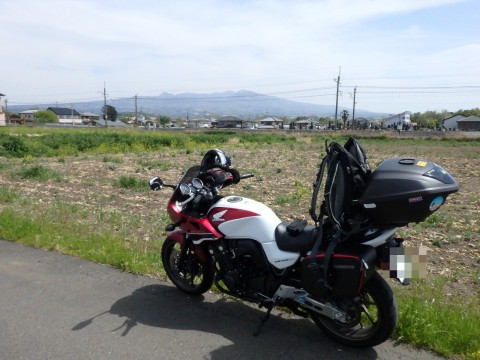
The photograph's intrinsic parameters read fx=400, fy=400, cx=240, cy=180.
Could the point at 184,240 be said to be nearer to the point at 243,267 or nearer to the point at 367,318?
the point at 243,267

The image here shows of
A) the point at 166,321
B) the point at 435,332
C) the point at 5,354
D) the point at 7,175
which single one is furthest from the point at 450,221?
the point at 7,175

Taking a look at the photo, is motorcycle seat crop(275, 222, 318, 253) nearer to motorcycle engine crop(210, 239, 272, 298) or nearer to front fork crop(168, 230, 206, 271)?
motorcycle engine crop(210, 239, 272, 298)

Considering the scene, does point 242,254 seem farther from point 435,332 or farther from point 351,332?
point 435,332

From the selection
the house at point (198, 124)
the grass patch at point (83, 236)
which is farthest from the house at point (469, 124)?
the grass patch at point (83, 236)

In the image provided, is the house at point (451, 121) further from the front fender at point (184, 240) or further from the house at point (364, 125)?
the front fender at point (184, 240)

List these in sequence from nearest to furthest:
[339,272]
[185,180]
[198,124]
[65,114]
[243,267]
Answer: [339,272] → [243,267] → [185,180] → [65,114] → [198,124]

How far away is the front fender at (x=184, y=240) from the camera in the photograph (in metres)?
3.95

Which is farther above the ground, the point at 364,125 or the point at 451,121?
the point at 451,121

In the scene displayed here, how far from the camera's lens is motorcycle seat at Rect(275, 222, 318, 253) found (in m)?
3.17

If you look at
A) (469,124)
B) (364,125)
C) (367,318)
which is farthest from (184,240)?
(469,124)

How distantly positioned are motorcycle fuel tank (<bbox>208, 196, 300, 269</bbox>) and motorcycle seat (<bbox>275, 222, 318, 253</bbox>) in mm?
43

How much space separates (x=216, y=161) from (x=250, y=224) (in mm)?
862

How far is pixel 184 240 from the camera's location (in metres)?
4.06

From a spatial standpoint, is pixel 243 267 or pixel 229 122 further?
pixel 229 122
